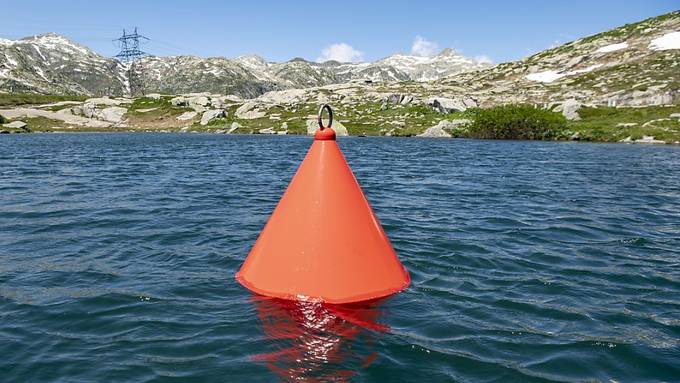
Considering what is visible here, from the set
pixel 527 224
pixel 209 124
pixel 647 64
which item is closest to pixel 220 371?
pixel 527 224

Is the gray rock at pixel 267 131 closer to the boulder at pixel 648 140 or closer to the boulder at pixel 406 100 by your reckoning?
the boulder at pixel 406 100

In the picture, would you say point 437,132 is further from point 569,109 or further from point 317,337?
point 317,337

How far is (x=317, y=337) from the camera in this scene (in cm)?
609

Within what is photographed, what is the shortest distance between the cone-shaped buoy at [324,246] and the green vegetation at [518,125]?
64.7 m

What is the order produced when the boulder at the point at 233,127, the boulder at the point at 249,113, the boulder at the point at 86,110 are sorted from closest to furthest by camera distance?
the boulder at the point at 233,127 → the boulder at the point at 249,113 → the boulder at the point at 86,110

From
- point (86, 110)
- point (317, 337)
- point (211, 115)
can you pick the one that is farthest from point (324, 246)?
point (86, 110)

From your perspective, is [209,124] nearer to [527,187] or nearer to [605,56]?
[527,187]

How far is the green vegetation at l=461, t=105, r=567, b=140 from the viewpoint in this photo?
222ft

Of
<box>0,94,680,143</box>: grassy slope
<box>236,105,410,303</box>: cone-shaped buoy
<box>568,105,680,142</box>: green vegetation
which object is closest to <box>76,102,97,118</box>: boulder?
<box>0,94,680,143</box>: grassy slope

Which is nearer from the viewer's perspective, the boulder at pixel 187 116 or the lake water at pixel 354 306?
the lake water at pixel 354 306

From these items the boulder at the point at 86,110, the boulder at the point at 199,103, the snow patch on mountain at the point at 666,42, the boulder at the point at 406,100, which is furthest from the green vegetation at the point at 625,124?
the boulder at the point at 86,110

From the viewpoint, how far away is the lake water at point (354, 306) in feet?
17.9

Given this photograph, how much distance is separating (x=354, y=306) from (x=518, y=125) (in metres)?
67.8

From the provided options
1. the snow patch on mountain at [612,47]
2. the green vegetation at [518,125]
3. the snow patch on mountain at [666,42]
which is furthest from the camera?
the snow patch on mountain at [612,47]
